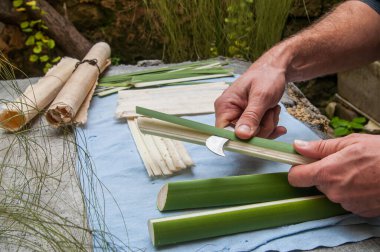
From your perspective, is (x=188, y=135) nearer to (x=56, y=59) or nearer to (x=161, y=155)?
(x=161, y=155)

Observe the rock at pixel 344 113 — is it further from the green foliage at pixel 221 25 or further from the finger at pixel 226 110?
the finger at pixel 226 110

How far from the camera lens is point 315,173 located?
3.45ft

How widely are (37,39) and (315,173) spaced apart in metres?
2.32

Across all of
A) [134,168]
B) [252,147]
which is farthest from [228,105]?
[134,168]

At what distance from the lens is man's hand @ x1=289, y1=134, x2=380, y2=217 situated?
102cm

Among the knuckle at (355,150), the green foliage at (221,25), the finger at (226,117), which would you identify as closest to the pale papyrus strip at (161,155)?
the finger at (226,117)

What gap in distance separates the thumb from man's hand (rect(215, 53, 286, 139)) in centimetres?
19

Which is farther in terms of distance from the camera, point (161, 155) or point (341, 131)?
point (341, 131)

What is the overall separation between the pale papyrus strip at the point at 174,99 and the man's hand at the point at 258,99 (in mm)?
372

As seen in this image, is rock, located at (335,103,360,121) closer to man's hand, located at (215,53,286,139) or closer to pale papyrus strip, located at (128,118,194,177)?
man's hand, located at (215,53,286,139)

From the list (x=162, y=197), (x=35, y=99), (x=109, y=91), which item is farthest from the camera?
(x=109, y=91)

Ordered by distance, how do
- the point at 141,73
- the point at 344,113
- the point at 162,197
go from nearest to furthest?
the point at 162,197 → the point at 141,73 → the point at 344,113

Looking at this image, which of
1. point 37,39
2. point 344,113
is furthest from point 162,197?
point 344,113

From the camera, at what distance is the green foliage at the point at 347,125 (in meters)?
2.83
